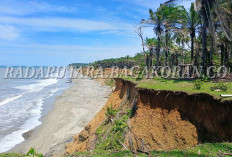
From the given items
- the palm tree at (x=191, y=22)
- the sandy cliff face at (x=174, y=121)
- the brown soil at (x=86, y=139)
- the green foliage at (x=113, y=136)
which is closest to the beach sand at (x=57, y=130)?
the brown soil at (x=86, y=139)

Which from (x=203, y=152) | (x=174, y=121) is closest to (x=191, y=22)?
(x=174, y=121)

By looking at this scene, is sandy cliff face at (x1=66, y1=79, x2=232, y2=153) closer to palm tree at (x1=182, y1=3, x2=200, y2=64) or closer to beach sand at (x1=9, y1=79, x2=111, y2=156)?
beach sand at (x1=9, y1=79, x2=111, y2=156)

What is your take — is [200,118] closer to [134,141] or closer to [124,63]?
[134,141]

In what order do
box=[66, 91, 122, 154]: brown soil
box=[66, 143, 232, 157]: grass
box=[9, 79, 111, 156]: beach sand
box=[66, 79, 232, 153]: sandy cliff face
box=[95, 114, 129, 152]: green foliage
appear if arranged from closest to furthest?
box=[66, 143, 232, 157]: grass < box=[66, 79, 232, 153]: sandy cliff face < box=[95, 114, 129, 152]: green foliage < box=[66, 91, 122, 154]: brown soil < box=[9, 79, 111, 156]: beach sand

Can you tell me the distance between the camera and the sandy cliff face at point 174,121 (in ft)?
30.9

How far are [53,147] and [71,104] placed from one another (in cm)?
1596

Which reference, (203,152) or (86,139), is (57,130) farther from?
(203,152)

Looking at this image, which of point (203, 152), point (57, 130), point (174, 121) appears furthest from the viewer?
point (57, 130)

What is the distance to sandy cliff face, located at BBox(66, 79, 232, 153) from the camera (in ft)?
30.9

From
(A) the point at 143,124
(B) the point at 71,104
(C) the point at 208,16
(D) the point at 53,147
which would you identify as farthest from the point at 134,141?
(B) the point at 71,104

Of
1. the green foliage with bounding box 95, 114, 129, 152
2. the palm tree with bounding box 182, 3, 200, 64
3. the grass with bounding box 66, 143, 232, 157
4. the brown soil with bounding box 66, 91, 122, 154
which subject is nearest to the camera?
the grass with bounding box 66, 143, 232, 157

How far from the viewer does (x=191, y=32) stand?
68.4ft

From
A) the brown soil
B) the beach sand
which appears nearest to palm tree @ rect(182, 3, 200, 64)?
the brown soil

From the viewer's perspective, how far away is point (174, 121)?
35.8 feet
